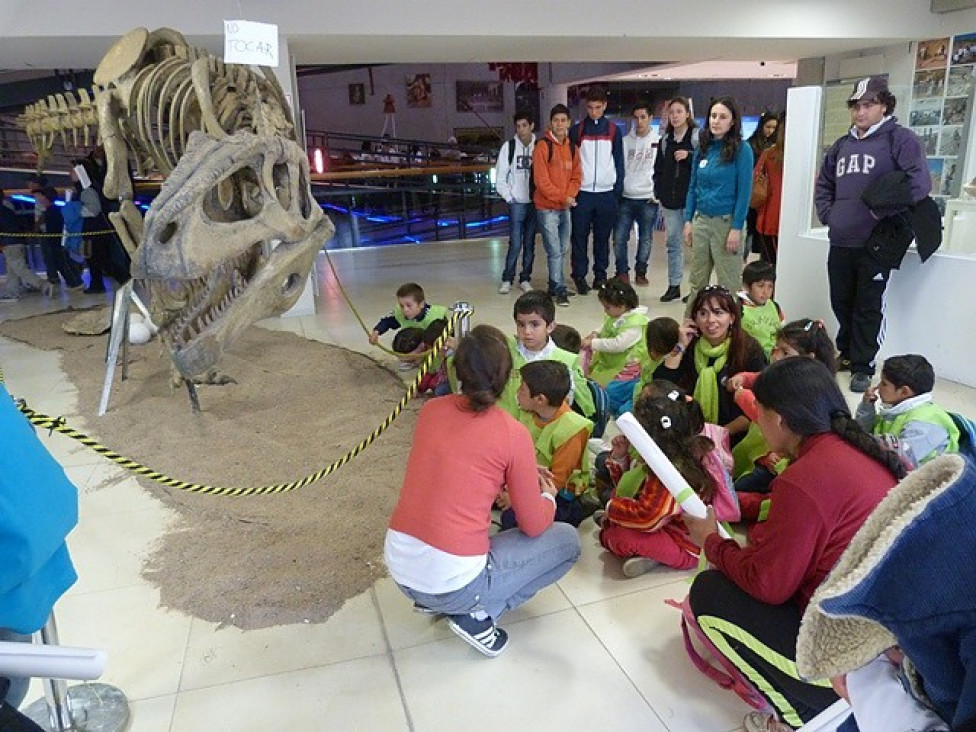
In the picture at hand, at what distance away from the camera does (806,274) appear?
5766 mm

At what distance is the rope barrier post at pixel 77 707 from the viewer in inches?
81.4

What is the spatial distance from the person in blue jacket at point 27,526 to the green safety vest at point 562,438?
187cm

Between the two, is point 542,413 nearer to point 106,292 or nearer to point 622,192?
point 622,192

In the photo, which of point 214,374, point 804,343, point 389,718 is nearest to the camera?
point 389,718

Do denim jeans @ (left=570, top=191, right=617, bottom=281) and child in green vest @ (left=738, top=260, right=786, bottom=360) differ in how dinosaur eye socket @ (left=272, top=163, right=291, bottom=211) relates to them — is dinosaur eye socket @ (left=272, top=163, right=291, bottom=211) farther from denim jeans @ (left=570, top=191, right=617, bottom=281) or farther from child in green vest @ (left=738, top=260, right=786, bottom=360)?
denim jeans @ (left=570, top=191, right=617, bottom=281)

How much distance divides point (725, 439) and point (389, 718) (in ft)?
5.88

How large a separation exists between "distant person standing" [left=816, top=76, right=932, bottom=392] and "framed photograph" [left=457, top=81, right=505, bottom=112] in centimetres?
1210

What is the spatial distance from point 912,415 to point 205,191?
300 centimetres

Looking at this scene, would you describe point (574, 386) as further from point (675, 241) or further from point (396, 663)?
point (675, 241)

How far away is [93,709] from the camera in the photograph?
7.38ft

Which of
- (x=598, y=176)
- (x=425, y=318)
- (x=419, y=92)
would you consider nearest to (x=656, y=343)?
(x=425, y=318)

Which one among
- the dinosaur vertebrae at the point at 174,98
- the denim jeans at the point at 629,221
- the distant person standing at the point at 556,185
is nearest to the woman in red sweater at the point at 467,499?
the dinosaur vertebrae at the point at 174,98

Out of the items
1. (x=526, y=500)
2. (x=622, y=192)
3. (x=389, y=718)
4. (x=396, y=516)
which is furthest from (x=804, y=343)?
(x=622, y=192)

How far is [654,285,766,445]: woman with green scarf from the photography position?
356 cm
